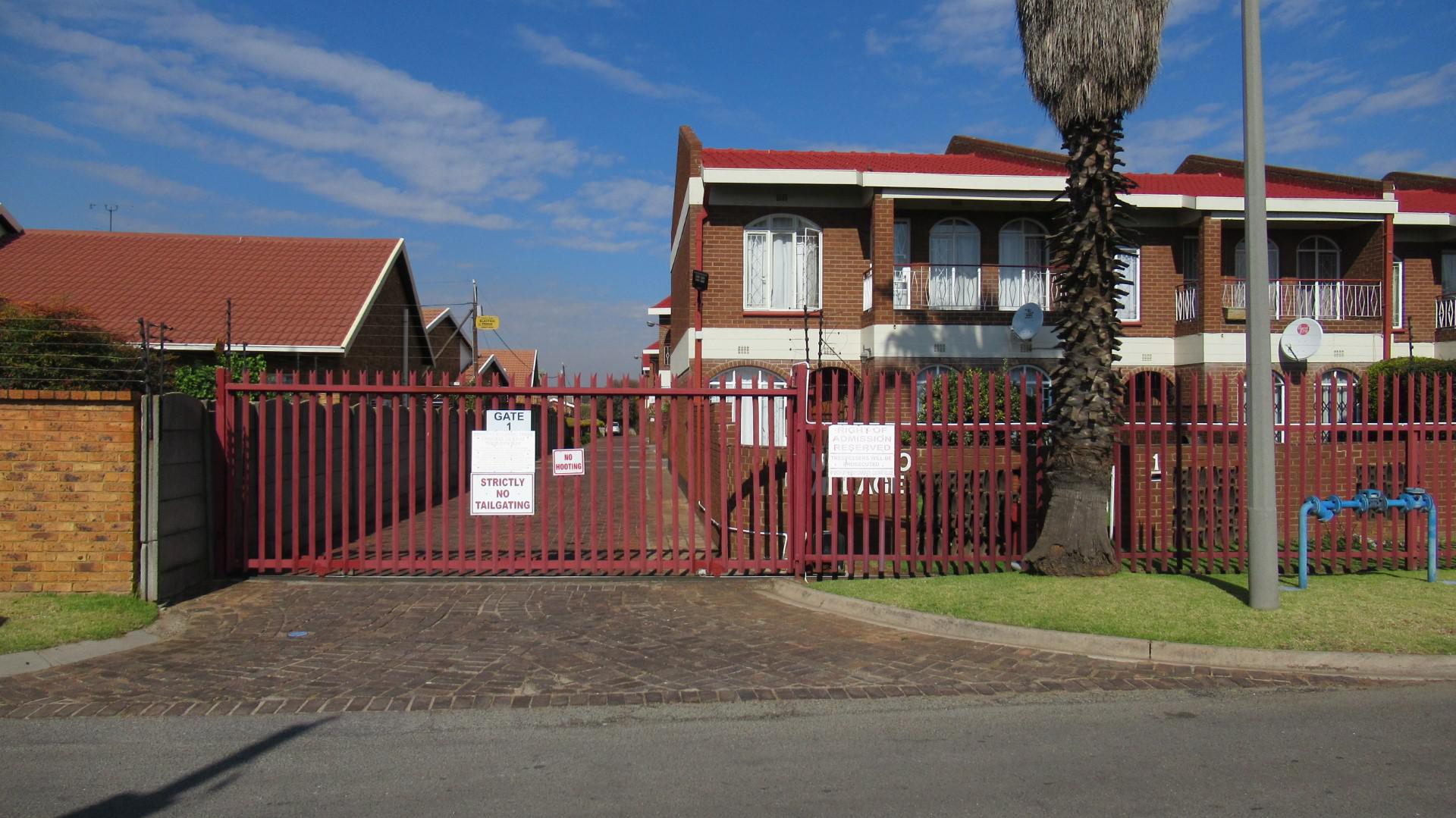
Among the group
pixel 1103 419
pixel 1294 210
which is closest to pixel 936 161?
pixel 1294 210

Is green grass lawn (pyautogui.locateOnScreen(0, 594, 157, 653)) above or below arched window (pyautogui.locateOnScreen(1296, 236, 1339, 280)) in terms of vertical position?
below

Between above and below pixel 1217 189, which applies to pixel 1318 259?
below

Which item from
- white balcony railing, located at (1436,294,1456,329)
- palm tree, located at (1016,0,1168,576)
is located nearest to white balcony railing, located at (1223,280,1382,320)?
white balcony railing, located at (1436,294,1456,329)

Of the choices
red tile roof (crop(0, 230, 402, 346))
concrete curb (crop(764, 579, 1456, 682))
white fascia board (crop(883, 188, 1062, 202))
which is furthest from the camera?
red tile roof (crop(0, 230, 402, 346))

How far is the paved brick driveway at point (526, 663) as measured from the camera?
6.41 meters

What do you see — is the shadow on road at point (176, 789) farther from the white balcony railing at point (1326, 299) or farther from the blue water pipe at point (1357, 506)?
the white balcony railing at point (1326, 299)

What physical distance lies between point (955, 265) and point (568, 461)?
481 inches

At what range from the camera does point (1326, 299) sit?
21.5 meters

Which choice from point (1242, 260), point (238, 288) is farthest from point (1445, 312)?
point (238, 288)

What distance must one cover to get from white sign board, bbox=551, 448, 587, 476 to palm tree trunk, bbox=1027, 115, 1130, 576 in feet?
15.0

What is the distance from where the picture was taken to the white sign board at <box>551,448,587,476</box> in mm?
9906

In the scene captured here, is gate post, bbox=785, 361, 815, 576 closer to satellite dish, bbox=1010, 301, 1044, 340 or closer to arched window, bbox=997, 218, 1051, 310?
satellite dish, bbox=1010, 301, 1044, 340

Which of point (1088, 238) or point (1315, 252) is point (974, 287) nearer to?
point (1315, 252)

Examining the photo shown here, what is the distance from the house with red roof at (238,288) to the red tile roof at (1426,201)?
2316 cm
